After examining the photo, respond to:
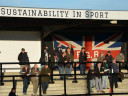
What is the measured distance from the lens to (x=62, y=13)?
49.1 ft

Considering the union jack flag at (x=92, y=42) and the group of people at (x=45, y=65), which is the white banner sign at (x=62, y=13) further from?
the union jack flag at (x=92, y=42)

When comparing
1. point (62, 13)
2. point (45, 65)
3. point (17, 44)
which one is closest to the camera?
point (45, 65)

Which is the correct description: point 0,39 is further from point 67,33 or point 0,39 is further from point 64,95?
point 64,95

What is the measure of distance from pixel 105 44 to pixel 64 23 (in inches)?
129

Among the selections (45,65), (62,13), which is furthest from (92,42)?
(45,65)

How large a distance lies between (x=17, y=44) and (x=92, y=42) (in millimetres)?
4470

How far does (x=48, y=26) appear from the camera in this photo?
1742cm

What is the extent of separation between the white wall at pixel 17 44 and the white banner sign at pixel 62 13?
330cm

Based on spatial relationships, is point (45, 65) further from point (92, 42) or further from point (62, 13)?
point (92, 42)

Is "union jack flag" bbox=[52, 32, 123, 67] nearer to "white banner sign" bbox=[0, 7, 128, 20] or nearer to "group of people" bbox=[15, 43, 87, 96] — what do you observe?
"group of people" bbox=[15, 43, 87, 96]

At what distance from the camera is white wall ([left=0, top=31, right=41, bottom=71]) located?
17547 millimetres

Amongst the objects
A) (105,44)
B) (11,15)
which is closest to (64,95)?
(11,15)

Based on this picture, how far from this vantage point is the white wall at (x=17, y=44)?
57.6 feet

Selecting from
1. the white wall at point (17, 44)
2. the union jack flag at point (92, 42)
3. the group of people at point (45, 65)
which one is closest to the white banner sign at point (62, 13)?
the group of people at point (45, 65)
